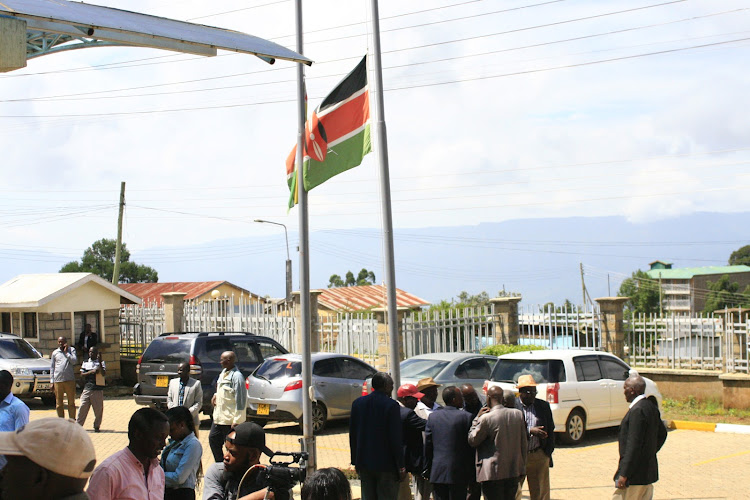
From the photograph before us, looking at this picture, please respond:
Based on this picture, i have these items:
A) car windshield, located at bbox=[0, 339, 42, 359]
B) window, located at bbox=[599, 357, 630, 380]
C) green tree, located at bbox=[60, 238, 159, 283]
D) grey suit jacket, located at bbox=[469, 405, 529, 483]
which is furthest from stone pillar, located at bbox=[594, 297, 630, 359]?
green tree, located at bbox=[60, 238, 159, 283]

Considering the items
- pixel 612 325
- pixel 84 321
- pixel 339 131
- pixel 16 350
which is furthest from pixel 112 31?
pixel 84 321

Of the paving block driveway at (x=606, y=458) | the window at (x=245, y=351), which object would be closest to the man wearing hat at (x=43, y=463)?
the paving block driveway at (x=606, y=458)

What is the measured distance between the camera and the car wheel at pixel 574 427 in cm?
1404

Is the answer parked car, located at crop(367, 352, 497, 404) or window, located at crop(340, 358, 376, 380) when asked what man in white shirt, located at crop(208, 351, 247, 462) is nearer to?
parked car, located at crop(367, 352, 497, 404)

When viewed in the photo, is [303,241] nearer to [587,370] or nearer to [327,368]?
[327,368]

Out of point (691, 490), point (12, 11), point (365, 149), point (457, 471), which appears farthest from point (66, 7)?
point (691, 490)

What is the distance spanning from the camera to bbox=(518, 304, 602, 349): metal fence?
838 inches

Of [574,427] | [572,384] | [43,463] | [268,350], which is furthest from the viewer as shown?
[268,350]

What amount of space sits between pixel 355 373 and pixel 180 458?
10479mm

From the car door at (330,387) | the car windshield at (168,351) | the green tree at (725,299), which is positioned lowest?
the green tree at (725,299)

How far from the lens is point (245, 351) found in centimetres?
1744

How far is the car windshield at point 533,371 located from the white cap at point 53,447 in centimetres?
1144

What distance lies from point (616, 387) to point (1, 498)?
1322 centimetres

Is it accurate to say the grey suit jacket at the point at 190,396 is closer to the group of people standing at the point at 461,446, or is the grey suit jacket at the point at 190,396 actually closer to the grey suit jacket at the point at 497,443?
the group of people standing at the point at 461,446
